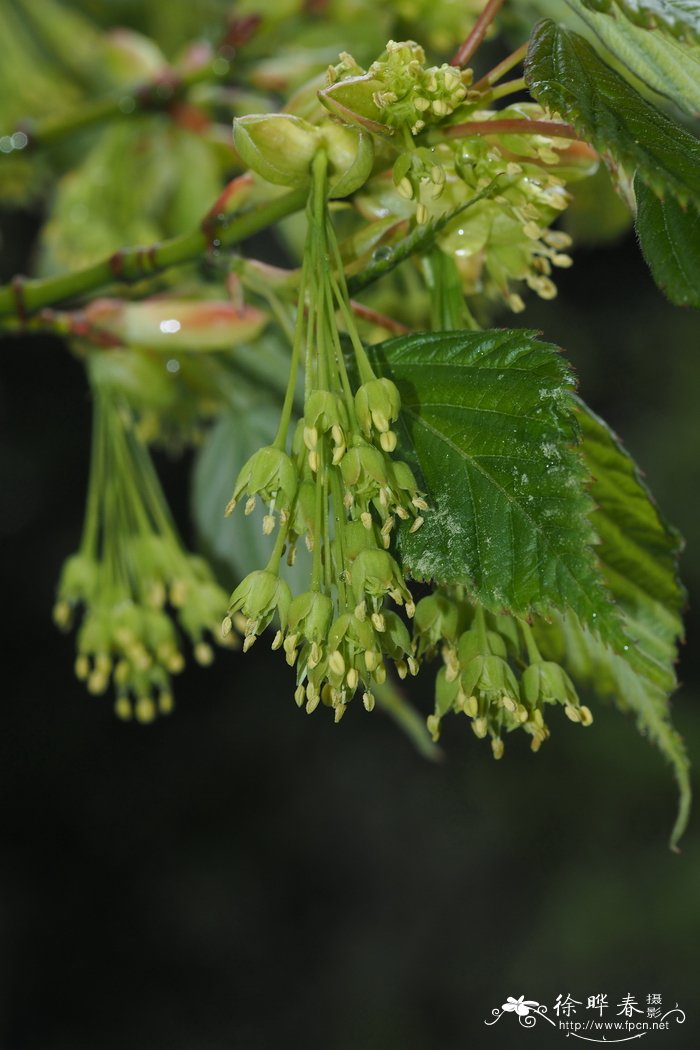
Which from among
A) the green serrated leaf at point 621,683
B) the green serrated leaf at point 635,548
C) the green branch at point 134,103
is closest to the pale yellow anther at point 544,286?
the green serrated leaf at point 635,548

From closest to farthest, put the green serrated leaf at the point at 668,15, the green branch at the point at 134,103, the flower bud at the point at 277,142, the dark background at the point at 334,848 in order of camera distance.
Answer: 1. the green serrated leaf at the point at 668,15
2. the flower bud at the point at 277,142
3. the green branch at the point at 134,103
4. the dark background at the point at 334,848

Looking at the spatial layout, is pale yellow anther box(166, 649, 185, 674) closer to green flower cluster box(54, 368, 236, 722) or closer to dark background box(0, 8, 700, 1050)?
green flower cluster box(54, 368, 236, 722)

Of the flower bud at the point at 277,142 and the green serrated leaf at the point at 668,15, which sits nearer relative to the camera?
the green serrated leaf at the point at 668,15

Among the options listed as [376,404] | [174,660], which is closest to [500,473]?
[376,404]

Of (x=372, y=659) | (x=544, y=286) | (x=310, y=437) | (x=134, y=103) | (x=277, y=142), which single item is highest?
(x=134, y=103)

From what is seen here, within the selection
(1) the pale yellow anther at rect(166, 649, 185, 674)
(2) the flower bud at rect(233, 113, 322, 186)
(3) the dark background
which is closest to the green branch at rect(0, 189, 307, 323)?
(2) the flower bud at rect(233, 113, 322, 186)

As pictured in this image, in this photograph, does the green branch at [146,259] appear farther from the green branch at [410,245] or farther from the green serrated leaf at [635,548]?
the green serrated leaf at [635,548]

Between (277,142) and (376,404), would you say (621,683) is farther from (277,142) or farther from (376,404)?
(277,142)
